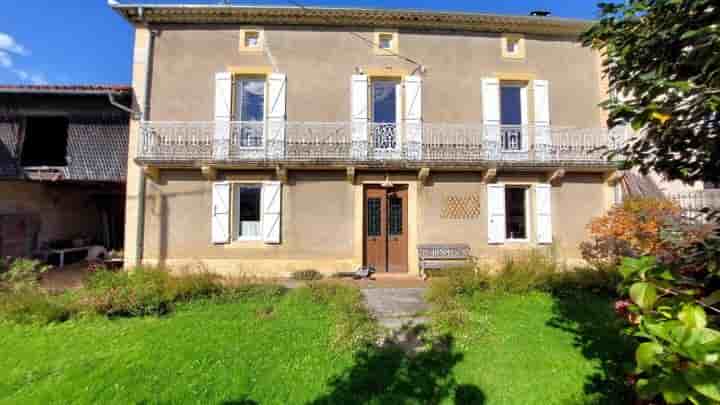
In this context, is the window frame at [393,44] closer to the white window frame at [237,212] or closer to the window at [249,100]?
the window at [249,100]

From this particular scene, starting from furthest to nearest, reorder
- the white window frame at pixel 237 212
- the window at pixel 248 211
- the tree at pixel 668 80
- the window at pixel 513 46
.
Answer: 1. the window at pixel 513 46
2. the window at pixel 248 211
3. the white window frame at pixel 237 212
4. the tree at pixel 668 80

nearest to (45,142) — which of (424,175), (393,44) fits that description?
(393,44)

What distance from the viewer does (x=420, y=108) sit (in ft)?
26.6

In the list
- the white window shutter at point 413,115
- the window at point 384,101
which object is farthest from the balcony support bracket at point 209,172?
the white window shutter at point 413,115

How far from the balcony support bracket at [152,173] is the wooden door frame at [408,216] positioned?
5.18 metres

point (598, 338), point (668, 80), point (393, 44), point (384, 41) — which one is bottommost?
point (598, 338)

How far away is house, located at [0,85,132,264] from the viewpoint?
300 inches

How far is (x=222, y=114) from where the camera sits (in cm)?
782

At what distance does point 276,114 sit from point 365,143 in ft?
8.37

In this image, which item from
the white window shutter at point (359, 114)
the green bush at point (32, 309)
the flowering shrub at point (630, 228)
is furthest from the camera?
the white window shutter at point (359, 114)

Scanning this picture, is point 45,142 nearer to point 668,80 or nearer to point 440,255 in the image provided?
point 440,255

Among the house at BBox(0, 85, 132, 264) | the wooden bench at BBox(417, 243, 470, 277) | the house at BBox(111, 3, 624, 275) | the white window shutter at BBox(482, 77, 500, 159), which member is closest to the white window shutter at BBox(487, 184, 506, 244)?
the house at BBox(111, 3, 624, 275)

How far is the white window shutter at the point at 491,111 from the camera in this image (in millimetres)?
7968

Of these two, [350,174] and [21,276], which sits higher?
[350,174]
